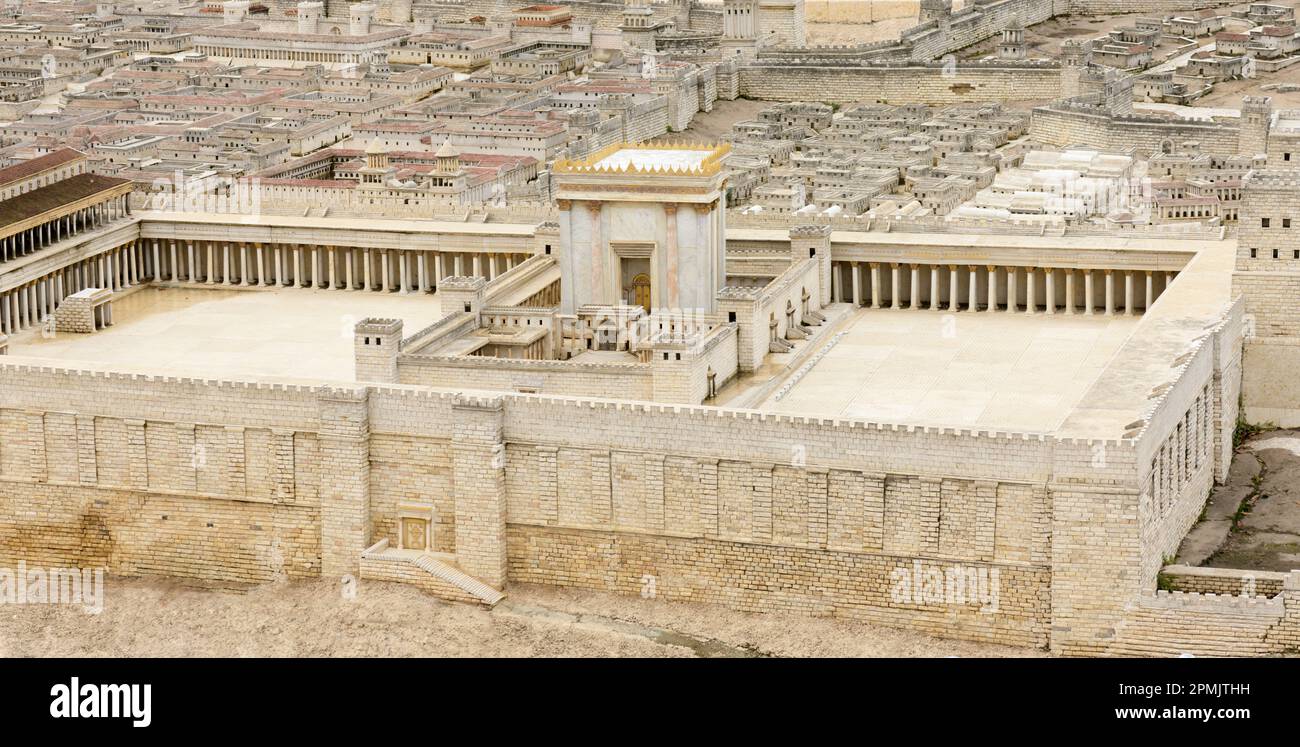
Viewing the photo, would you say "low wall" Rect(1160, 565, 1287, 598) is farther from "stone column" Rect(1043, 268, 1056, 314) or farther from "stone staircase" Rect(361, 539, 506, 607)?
"stone column" Rect(1043, 268, 1056, 314)

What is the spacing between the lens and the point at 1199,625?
64188 millimetres

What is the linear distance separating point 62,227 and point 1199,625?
4384 centimetres

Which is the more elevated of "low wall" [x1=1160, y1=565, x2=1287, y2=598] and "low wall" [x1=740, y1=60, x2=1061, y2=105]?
"low wall" [x1=740, y1=60, x2=1061, y2=105]

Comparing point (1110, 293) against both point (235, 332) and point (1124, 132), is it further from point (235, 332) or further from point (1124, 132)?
point (1124, 132)

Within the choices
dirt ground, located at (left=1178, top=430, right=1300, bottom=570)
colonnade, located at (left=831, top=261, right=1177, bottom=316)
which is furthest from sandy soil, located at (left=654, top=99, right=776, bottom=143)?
dirt ground, located at (left=1178, top=430, right=1300, bottom=570)

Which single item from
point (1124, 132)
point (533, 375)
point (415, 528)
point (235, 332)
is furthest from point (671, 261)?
point (1124, 132)

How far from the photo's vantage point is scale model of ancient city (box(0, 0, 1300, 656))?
217 feet

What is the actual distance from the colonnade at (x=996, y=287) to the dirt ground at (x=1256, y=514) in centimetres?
939

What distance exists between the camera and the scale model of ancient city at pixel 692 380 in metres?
66.1

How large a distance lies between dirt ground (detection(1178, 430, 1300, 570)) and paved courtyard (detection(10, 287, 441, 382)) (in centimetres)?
2424

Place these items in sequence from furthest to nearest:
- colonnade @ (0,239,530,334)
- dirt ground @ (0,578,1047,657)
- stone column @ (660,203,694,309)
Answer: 1. colonnade @ (0,239,530,334)
2. stone column @ (660,203,694,309)
3. dirt ground @ (0,578,1047,657)

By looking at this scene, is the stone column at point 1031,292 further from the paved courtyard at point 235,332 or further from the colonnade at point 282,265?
the paved courtyard at point 235,332

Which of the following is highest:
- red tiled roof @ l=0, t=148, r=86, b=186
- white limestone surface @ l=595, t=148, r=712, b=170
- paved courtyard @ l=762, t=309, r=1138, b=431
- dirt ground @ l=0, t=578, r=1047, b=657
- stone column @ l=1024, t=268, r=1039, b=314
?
white limestone surface @ l=595, t=148, r=712, b=170

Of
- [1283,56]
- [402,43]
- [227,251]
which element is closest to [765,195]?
[227,251]
